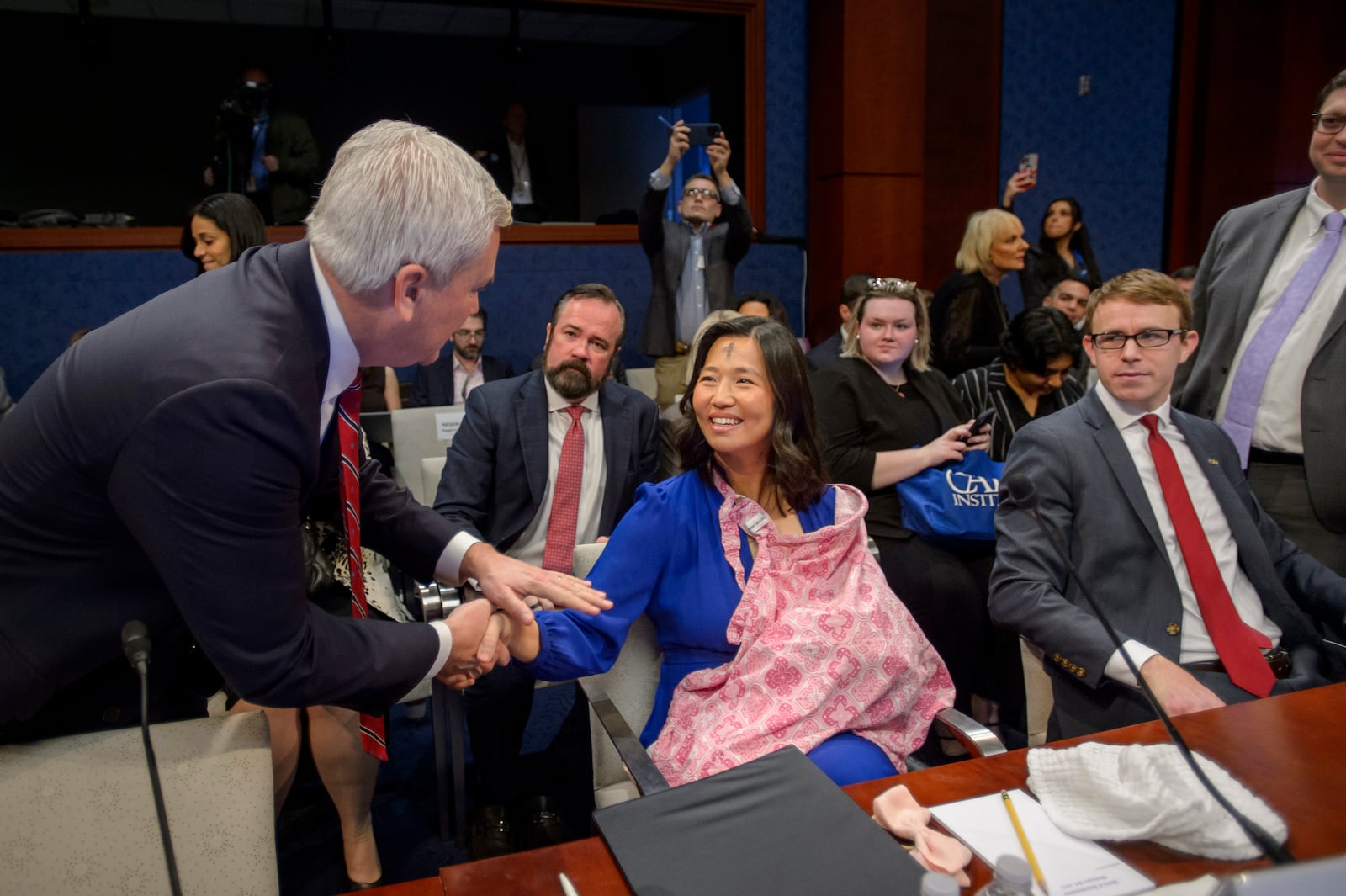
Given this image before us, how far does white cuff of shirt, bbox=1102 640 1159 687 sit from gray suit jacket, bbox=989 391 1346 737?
0.08 m

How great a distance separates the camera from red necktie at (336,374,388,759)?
1.44 metres

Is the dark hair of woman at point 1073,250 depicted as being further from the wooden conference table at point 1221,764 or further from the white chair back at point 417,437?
the wooden conference table at point 1221,764

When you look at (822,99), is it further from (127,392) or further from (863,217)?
(127,392)

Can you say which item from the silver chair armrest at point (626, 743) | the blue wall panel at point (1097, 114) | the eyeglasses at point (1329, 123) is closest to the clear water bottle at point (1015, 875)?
the silver chair armrest at point (626, 743)

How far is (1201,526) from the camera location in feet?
6.38

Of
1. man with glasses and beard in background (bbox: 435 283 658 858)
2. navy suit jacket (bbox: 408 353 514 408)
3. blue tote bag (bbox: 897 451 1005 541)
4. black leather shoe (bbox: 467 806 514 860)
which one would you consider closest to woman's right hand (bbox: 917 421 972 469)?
blue tote bag (bbox: 897 451 1005 541)

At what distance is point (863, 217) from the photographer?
6180 mm

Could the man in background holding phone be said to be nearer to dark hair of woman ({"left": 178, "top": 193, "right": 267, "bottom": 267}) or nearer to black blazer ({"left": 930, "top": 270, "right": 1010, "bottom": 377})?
black blazer ({"left": 930, "top": 270, "right": 1010, "bottom": 377})

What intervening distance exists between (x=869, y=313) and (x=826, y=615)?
5.58ft

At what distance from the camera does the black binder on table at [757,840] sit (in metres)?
0.94

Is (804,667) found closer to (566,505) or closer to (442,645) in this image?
(442,645)

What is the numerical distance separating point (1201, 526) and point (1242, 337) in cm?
81

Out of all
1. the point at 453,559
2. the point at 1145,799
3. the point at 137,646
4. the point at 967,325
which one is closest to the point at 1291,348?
the point at 1145,799

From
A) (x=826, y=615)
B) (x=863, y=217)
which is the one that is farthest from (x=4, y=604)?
(x=863, y=217)
